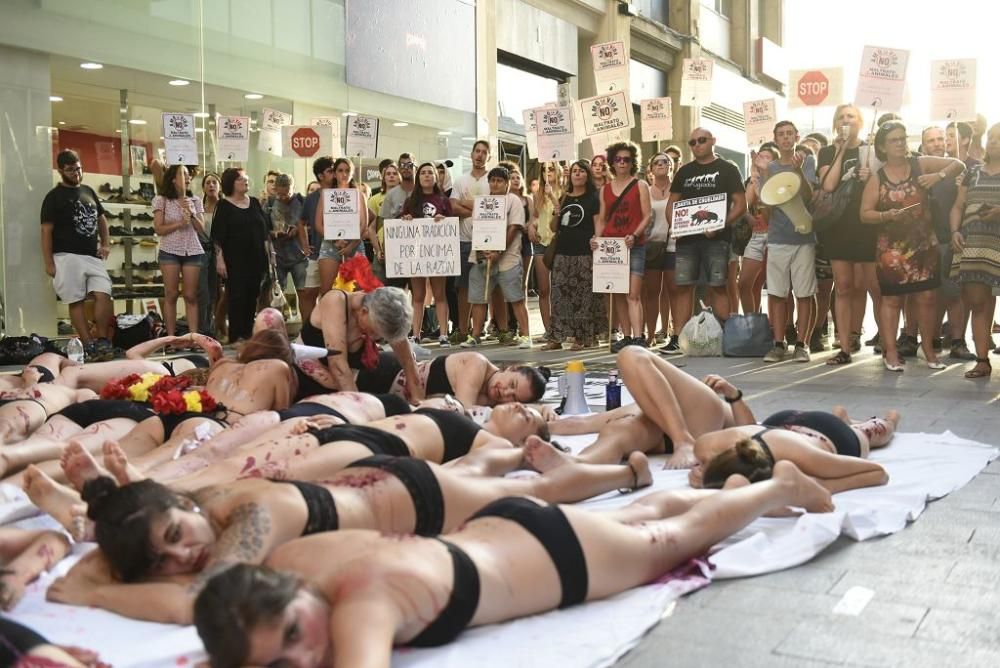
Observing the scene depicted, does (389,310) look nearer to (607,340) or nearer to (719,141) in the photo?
(607,340)

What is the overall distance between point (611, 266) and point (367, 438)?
6.35 metres

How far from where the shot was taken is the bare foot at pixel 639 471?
13.8ft

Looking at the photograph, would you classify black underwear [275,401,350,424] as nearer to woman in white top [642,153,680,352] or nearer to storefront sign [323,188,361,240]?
woman in white top [642,153,680,352]

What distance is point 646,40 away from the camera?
71.5 feet

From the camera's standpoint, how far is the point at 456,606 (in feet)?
→ 8.32

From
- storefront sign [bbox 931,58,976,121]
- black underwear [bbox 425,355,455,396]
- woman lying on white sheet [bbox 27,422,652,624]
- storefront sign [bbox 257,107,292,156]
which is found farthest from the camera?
storefront sign [bbox 257,107,292,156]

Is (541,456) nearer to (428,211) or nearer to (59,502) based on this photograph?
(59,502)

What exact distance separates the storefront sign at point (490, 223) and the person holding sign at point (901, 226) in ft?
11.6

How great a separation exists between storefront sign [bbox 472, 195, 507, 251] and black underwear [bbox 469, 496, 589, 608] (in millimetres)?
7758

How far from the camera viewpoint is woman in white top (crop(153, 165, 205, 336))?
1020 centimetres

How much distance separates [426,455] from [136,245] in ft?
27.8

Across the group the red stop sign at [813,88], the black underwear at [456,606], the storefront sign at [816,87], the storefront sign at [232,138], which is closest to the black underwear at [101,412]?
the black underwear at [456,606]

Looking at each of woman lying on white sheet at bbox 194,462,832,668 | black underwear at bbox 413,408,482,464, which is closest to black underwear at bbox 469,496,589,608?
woman lying on white sheet at bbox 194,462,832,668

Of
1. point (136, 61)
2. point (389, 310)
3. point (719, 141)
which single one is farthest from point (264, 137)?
point (719, 141)
